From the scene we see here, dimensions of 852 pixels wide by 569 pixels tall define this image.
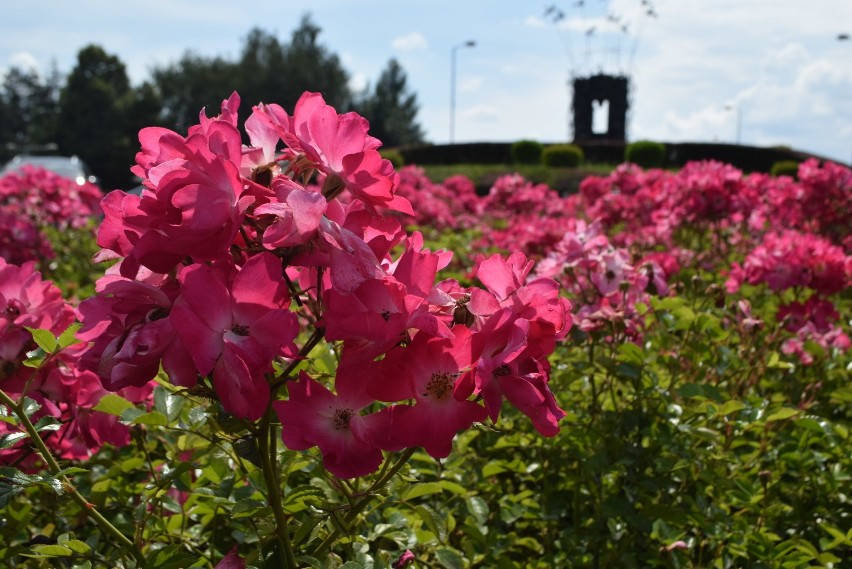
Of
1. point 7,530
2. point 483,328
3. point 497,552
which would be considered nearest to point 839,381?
point 497,552

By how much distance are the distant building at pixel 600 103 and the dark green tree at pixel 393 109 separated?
19.0 meters

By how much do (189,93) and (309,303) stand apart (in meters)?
56.7

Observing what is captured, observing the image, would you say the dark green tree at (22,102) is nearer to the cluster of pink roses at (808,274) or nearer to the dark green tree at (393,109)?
the dark green tree at (393,109)

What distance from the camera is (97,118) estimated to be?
56500 mm

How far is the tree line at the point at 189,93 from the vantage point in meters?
50.5

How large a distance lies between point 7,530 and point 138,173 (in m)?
0.99

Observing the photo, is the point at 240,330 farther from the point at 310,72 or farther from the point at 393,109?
the point at 393,109

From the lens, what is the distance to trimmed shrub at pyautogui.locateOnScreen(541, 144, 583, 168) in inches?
1062

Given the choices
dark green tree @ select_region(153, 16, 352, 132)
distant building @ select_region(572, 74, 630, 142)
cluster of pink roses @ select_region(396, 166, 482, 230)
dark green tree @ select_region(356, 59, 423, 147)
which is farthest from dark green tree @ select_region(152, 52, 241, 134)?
cluster of pink roses @ select_region(396, 166, 482, 230)

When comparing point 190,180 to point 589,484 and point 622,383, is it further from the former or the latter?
point 622,383

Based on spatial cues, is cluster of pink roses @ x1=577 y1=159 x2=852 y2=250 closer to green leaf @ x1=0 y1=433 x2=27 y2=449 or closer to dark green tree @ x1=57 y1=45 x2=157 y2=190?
green leaf @ x1=0 y1=433 x2=27 y2=449

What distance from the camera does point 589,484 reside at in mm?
2025

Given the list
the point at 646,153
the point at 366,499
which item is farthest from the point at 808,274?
the point at 646,153

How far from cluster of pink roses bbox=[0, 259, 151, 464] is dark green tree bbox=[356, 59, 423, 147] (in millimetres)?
55459
